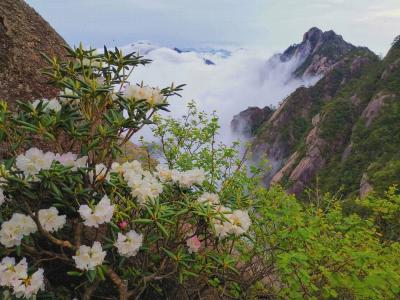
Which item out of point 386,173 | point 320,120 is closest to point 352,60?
point 320,120

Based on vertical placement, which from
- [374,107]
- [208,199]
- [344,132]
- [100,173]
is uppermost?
[100,173]

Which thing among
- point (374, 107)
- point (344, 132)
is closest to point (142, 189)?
point (374, 107)

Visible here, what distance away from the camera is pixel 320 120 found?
101 metres

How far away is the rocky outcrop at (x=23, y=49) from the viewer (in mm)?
6535

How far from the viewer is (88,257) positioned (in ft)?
11.8

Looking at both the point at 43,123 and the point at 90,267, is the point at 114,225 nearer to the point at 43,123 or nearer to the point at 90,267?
the point at 90,267

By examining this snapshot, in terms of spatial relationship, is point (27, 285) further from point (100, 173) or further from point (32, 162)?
point (100, 173)

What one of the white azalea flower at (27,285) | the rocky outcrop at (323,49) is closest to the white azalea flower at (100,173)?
the white azalea flower at (27,285)

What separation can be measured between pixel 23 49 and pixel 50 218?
431 centimetres

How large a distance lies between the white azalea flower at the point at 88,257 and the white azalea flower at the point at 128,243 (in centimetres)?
20

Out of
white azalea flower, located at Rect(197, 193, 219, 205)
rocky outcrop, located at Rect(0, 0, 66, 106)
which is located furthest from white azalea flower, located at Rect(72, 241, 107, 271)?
rocky outcrop, located at Rect(0, 0, 66, 106)

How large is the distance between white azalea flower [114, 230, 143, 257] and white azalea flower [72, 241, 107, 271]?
0.20 meters

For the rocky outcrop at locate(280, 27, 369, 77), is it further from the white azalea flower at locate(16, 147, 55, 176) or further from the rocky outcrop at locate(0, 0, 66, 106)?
the white azalea flower at locate(16, 147, 55, 176)

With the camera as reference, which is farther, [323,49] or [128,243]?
[323,49]
